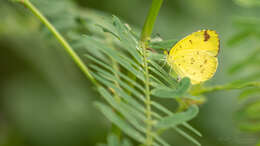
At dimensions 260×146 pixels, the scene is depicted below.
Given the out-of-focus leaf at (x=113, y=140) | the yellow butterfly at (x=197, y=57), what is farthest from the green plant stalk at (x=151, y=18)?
the out-of-focus leaf at (x=113, y=140)

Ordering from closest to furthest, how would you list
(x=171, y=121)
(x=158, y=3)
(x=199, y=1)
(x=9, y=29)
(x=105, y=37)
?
(x=171, y=121) < (x=158, y=3) < (x=105, y=37) < (x=9, y=29) < (x=199, y=1)

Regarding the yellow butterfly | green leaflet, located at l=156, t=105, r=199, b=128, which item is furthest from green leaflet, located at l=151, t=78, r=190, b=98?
the yellow butterfly

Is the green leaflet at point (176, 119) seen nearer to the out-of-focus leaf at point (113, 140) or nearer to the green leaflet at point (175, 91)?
the green leaflet at point (175, 91)

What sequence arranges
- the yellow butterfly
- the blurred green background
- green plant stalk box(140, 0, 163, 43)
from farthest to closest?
the blurred green background < the yellow butterfly < green plant stalk box(140, 0, 163, 43)

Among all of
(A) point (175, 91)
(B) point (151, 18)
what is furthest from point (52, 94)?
(A) point (175, 91)

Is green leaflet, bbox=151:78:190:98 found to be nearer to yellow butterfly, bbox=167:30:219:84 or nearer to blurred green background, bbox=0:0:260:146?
yellow butterfly, bbox=167:30:219:84

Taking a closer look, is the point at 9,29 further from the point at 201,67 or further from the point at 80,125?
the point at 201,67

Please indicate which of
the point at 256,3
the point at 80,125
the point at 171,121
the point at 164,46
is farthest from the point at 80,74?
the point at 171,121
